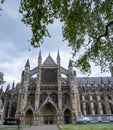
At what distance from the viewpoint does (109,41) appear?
1440 cm

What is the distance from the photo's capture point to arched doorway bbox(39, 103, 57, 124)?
46.2 m

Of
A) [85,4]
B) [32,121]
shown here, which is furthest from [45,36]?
[32,121]

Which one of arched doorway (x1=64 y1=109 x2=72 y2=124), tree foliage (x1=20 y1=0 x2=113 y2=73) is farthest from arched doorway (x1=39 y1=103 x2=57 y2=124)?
tree foliage (x1=20 y1=0 x2=113 y2=73)

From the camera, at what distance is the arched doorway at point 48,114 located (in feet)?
151

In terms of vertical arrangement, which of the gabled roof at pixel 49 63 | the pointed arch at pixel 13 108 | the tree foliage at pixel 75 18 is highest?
the gabled roof at pixel 49 63

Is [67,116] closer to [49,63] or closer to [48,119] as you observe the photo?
[48,119]

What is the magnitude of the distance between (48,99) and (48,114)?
467cm

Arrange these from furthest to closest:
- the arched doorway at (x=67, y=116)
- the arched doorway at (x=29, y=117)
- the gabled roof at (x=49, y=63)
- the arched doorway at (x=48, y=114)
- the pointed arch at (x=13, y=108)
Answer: the gabled roof at (x=49, y=63)
the pointed arch at (x=13, y=108)
the arched doorway at (x=67, y=116)
the arched doorway at (x=48, y=114)
the arched doorway at (x=29, y=117)

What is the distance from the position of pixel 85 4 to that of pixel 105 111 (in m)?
54.3

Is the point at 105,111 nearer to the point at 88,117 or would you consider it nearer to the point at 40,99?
the point at 88,117

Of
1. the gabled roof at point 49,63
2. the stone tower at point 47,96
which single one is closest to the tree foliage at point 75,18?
the stone tower at point 47,96

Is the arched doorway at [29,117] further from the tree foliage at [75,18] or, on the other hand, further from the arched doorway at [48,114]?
the tree foliage at [75,18]

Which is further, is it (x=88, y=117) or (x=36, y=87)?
(x=36, y=87)

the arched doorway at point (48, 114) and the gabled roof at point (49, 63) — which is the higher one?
the gabled roof at point (49, 63)
